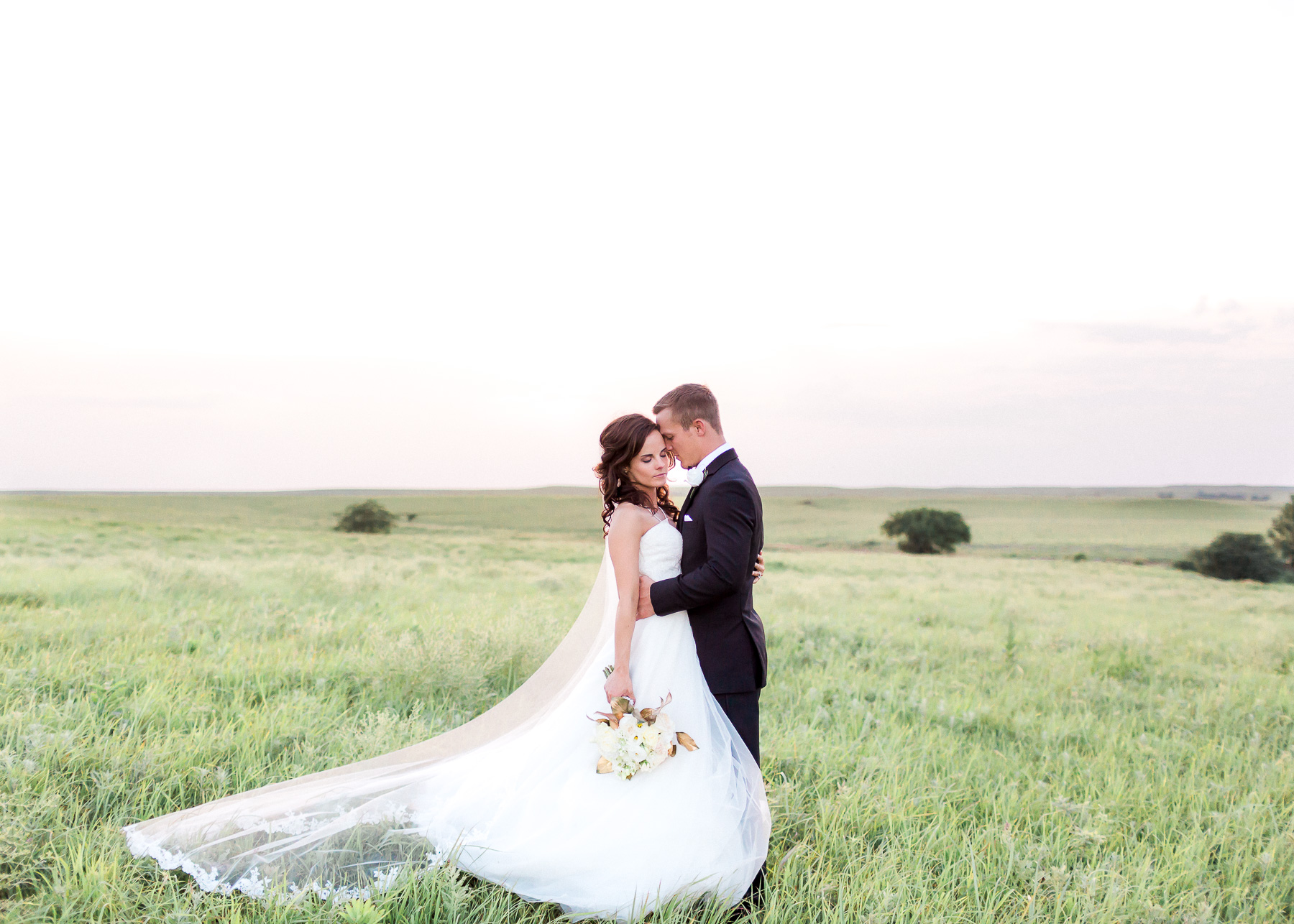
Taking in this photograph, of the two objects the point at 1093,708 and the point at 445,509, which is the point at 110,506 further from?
the point at 1093,708

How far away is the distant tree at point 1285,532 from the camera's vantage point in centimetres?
5206

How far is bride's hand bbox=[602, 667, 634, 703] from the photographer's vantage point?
391 cm

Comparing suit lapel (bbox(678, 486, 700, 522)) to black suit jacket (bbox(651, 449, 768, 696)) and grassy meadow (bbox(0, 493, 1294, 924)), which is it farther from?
Result: grassy meadow (bbox(0, 493, 1294, 924))

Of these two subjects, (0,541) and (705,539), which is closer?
(705,539)

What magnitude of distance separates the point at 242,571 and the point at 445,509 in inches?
2827

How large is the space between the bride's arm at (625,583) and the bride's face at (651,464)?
0.17m

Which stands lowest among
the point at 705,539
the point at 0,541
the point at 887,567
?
the point at 887,567

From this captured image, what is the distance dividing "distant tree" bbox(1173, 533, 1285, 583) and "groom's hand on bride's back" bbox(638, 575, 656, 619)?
60.1m

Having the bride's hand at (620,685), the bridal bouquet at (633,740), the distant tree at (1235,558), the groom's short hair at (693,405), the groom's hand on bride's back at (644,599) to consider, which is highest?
the groom's short hair at (693,405)

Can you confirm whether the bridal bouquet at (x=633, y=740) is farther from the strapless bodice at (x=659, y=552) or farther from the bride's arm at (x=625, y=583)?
the strapless bodice at (x=659, y=552)

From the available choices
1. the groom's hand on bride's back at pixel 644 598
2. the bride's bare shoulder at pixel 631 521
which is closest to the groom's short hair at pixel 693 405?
the bride's bare shoulder at pixel 631 521

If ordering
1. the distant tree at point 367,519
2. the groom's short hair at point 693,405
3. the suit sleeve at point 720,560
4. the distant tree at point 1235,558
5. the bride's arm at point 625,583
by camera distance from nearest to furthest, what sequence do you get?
the suit sleeve at point 720,560 → the bride's arm at point 625,583 → the groom's short hair at point 693,405 → the distant tree at point 1235,558 → the distant tree at point 367,519

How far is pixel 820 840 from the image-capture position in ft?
15.5

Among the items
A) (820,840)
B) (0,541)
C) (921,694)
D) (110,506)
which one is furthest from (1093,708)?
(110,506)
